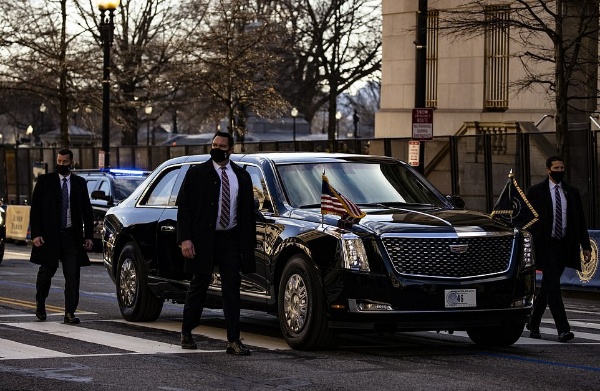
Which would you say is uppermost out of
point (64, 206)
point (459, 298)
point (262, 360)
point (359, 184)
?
point (359, 184)

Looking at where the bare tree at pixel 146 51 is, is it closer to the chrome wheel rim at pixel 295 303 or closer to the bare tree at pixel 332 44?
the bare tree at pixel 332 44

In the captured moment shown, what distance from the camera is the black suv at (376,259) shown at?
37.4ft

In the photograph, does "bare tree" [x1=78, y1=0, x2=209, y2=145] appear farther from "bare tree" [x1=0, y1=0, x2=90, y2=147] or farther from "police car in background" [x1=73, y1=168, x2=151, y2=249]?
"police car in background" [x1=73, y1=168, x2=151, y2=249]

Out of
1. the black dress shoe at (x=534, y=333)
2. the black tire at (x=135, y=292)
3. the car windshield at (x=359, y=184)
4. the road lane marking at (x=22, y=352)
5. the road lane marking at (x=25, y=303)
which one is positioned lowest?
the road lane marking at (x=25, y=303)

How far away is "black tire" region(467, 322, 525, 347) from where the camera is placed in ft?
40.4

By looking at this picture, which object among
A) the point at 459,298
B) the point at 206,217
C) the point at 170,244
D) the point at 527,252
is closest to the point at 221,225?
the point at 206,217

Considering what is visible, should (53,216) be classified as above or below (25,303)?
above

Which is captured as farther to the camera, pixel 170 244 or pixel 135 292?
pixel 135 292

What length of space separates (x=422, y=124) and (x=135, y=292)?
1219cm

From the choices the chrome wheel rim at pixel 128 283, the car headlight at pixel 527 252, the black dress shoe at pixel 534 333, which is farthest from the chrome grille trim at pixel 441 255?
the chrome wheel rim at pixel 128 283

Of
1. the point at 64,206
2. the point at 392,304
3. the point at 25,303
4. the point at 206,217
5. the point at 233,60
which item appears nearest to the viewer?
the point at 392,304

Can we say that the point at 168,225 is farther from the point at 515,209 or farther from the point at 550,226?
the point at 550,226

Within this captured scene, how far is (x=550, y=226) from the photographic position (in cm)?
1357

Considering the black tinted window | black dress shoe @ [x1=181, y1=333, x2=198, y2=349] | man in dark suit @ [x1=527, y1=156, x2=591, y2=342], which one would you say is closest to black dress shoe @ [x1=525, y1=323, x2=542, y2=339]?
man in dark suit @ [x1=527, y1=156, x2=591, y2=342]
